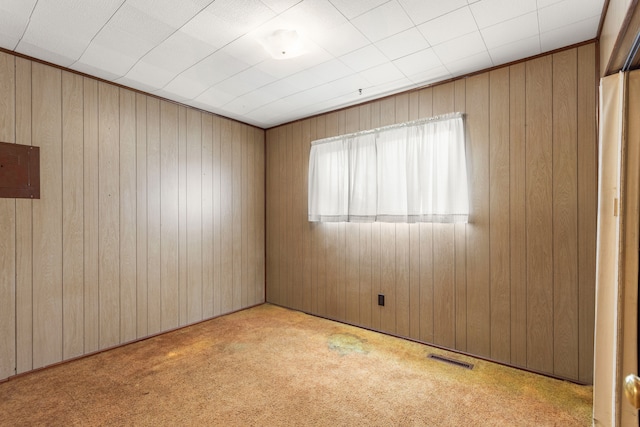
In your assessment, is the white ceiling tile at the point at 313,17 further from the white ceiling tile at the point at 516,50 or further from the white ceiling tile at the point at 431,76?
the white ceiling tile at the point at 516,50

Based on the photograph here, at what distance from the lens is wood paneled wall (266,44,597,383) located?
2.35 meters

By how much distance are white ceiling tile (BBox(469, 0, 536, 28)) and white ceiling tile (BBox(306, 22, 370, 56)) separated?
28.9 inches

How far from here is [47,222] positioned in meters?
2.64

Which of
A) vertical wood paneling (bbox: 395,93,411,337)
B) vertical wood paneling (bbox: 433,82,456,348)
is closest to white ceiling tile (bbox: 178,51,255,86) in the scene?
vertical wood paneling (bbox: 395,93,411,337)

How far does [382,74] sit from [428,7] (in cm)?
91

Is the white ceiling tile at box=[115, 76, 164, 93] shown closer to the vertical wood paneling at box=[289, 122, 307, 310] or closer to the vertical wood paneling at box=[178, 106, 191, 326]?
the vertical wood paneling at box=[178, 106, 191, 326]

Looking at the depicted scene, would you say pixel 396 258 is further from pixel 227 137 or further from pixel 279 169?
pixel 227 137

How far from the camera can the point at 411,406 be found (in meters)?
2.08

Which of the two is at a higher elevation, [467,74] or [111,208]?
[467,74]

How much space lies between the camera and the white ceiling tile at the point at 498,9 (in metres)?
1.93

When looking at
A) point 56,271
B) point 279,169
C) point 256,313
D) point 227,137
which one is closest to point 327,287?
point 256,313

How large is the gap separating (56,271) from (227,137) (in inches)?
89.4

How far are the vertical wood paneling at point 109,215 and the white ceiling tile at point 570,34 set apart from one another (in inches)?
144

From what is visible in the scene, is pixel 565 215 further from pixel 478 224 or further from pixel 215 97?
pixel 215 97
